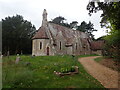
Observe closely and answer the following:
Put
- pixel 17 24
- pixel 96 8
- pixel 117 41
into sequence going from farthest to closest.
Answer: pixel 17 24 → pixel 117 41 → pixel 96 8

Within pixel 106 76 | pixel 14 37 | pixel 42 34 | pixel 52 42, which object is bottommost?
pixel 106 76

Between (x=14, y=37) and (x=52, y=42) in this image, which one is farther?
(x=14, y=37)

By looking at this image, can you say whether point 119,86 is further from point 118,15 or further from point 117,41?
point 117,41

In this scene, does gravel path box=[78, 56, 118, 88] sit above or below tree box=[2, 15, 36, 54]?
below

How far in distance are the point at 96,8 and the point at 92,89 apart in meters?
7.59

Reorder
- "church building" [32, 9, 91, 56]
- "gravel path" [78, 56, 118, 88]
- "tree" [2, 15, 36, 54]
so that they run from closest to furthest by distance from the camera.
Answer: "gravel path" [78, 56, 118, 88] → "church building" [32, 9, 91, 56] → "tree" [2, 15, 36, 54]

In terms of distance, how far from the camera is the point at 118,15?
1075 centimetres

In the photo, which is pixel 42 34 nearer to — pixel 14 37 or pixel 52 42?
pixel 52 42

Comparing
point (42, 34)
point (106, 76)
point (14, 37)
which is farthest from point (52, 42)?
point (106, 76)

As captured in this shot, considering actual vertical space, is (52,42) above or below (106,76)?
above

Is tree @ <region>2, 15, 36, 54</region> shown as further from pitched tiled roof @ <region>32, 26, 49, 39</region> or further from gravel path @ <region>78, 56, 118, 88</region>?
gravel path @ <region>78, 56, 118, 88</region>

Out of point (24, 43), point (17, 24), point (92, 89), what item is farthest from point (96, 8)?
point (17, 24)

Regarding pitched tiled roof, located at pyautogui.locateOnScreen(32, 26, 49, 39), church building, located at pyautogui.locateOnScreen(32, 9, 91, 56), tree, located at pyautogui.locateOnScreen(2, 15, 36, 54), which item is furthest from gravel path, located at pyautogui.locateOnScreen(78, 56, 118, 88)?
tree, located at pyautogui.locateOnScreen(2, 15, 36, 54)

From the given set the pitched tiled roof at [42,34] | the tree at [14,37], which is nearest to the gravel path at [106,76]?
the pitched tiled roof at [42,34]
